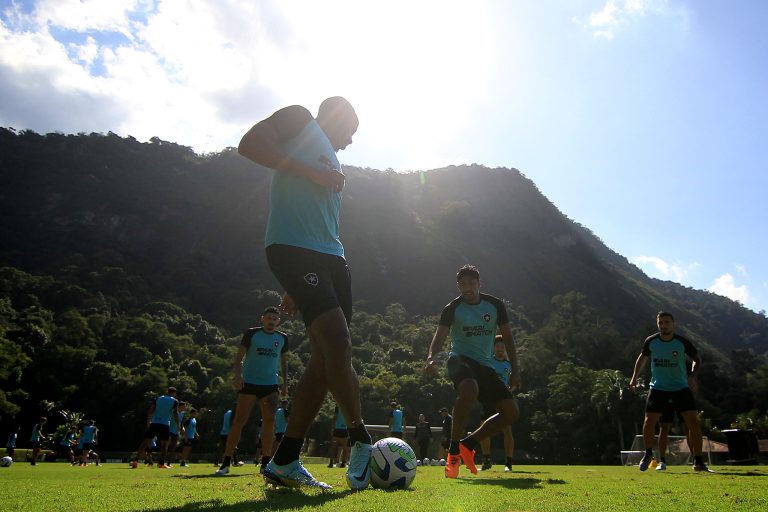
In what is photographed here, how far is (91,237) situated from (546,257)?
111972mm

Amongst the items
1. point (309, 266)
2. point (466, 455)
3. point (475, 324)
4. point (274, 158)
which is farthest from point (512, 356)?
point (274, 158)

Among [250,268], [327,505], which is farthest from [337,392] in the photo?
[250,268]

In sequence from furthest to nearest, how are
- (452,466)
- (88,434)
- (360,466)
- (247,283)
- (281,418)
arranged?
1. (247,283)
2. (88,434)
3. (281,418)
4. (452,466)
5. (360,466)

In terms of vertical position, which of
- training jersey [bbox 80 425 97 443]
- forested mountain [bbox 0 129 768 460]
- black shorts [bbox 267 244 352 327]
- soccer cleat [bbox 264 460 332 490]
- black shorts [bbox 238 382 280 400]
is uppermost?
forested mountain [bbox 0 129 768 460]

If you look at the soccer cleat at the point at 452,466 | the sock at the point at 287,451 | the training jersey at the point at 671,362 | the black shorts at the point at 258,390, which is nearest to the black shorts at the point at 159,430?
the black shorts at the point at 258,390

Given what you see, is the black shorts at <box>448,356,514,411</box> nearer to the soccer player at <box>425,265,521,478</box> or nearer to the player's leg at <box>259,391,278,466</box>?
the soccer player at <box>425,265,521,478</box>

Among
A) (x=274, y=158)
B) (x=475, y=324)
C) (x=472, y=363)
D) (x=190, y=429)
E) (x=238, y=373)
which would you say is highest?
(x=274, y=158)

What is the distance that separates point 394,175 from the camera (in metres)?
→ 178

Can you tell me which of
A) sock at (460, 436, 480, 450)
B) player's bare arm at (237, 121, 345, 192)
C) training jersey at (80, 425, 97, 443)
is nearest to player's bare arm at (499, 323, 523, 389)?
sock at (460, 436, 480, 450)

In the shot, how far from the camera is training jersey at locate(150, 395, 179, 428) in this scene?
49.1 ft

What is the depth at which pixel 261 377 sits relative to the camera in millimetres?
8281

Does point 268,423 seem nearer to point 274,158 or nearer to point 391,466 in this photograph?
point 391,466

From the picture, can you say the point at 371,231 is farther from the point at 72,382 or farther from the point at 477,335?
the point at 477,335

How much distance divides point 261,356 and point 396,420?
12983mm
